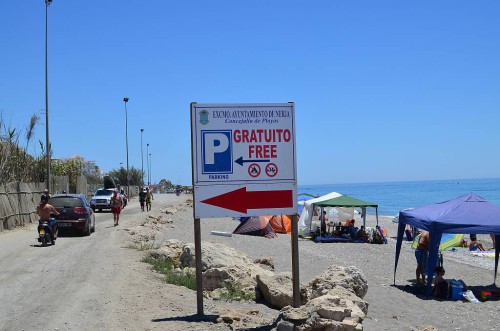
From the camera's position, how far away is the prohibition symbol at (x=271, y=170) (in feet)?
26.1

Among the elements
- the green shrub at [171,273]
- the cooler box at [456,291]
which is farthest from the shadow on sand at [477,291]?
the green shrub at [171,273]

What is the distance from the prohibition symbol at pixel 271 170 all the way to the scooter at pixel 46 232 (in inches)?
436

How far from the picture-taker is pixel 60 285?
10062 mm

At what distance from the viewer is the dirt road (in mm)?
7333

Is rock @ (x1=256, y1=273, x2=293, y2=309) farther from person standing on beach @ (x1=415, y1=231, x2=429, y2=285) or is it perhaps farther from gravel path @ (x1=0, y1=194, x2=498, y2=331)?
person standing on beach @ (x1=415, y1=231, x2=429, y2=285)

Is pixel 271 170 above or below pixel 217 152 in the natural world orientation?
below

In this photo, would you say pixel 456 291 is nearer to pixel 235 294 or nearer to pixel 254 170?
pixel 235 294

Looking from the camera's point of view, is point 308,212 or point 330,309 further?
point 308,212

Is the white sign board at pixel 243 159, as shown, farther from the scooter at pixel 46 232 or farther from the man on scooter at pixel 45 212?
the man on scooter at pixel 45 212

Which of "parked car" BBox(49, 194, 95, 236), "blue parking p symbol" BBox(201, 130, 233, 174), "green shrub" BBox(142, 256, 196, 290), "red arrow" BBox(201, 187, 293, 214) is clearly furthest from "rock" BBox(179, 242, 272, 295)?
"parked car" BBox(49, 194, 95, 236)

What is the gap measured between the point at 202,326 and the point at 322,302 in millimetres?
1541

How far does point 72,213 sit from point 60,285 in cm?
1079

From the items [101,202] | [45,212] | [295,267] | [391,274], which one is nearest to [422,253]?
[391,274]

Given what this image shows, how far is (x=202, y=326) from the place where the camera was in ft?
23.9
